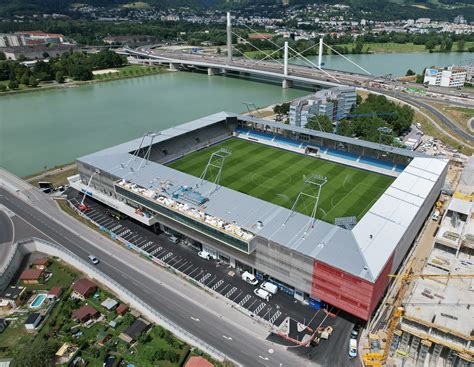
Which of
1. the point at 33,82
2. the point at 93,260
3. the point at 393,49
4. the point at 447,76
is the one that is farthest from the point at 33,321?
the point at 393,49

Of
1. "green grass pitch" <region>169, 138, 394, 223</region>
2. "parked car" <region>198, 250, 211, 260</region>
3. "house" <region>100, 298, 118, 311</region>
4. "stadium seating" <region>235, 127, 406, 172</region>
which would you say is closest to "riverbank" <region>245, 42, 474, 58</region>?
"stadium seating" <region>235, 127, 406, 172</region>

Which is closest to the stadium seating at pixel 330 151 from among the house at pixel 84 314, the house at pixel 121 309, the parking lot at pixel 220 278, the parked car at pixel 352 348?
the parking lot at pixel 220 278

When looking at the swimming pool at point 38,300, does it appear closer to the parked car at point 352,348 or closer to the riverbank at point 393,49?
the parked car at point 352,348

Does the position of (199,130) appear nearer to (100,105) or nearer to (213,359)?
(213,359)

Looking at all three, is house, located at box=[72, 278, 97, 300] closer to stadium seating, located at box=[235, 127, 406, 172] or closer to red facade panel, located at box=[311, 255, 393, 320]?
red facade panel, located at box=[311, 255, 393, 320]

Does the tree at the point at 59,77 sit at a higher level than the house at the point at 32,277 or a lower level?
higher

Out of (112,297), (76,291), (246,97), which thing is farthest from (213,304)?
(246,97)

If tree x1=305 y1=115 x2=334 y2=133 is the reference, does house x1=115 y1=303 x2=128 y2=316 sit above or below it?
below
